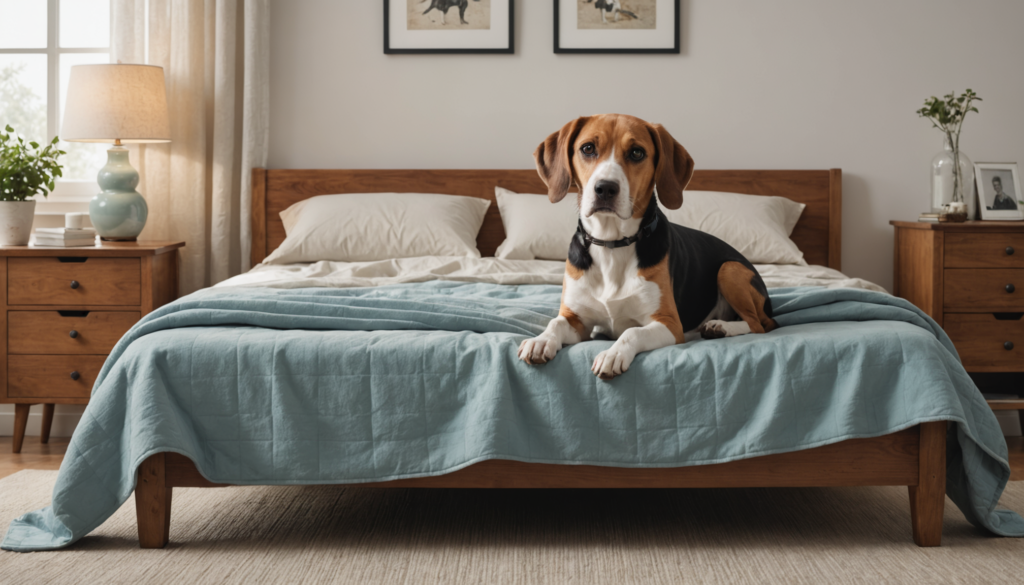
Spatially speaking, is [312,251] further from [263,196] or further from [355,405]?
[355,405]

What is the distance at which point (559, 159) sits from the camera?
183 centimetres

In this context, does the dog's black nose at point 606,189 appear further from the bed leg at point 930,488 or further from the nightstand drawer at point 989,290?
the nightstand drawer at point 989,290

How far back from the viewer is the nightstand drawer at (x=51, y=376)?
2.95 m

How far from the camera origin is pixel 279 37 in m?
3.70

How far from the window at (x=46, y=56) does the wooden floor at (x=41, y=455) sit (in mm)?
1141

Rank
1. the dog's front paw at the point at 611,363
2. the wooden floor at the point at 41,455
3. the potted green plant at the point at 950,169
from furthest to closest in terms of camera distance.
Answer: the potted green plant at the point at 950,169 < the wooden floor at the point at 41,455 < the dog's front paw at the point at 611,363

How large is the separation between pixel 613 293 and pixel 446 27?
230cm

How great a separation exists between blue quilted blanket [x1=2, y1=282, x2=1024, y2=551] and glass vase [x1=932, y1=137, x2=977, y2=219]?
1840mm

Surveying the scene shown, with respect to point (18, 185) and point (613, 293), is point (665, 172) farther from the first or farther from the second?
point (18, 185)

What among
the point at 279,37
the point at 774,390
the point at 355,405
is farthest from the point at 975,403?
the point at 279,37

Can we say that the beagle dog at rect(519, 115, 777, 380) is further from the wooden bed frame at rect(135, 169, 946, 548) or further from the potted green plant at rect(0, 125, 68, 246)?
the potted green plant at rect(0, 125, 68, 246)

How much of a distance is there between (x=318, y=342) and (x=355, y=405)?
16 centimetres

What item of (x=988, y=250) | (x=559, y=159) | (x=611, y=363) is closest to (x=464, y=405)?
(x=611, y=363)

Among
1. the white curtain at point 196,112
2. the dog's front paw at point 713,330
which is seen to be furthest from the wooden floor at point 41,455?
the dog's front paw at point 713,330
